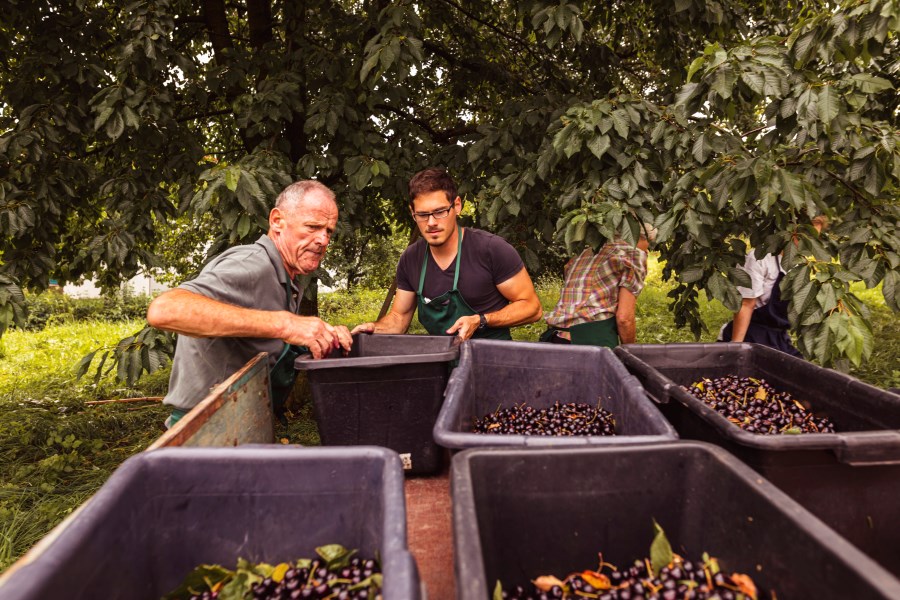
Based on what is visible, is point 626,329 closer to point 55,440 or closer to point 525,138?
point 525,138

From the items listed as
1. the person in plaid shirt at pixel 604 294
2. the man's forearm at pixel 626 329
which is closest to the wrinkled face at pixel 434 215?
the person in plaid shirt at pixel 604 294

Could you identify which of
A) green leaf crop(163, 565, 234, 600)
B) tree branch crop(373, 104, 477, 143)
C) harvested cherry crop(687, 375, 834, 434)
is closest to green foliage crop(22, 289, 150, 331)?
tree branch crop(373, 104, 477, 143)

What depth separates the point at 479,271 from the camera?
300 cm

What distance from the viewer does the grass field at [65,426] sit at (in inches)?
151

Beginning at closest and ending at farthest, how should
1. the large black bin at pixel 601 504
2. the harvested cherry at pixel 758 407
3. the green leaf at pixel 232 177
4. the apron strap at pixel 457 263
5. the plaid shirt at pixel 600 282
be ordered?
1. the large black bin at pixel 601 504
2. the harvested cherry at pixel 758 407
3. the green leaf at pixel 232 177
4. the apron strap at pixel 457 263
5. the plaid shirt at pixel 600 282

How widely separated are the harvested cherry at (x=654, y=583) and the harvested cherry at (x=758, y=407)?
56 centimetres

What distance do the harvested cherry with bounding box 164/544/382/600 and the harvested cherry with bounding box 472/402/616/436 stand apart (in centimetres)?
82

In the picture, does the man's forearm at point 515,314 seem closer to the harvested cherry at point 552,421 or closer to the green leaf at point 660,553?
the harvested cherry at point 552,421

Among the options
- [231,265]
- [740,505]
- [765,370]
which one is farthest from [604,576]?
[231,265]

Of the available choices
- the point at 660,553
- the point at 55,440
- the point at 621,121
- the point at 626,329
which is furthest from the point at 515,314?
the point at 55,440

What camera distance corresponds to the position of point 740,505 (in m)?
1.09

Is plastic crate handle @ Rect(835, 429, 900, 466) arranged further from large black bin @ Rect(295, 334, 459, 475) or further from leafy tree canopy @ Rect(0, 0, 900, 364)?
large black bin @ Rect(295, 334, 459, 475)

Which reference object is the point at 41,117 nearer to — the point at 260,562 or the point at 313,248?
the point at 313,248

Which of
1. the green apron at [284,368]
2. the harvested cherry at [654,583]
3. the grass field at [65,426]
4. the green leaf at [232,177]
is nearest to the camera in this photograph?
the harvested cherry at [654,583]
